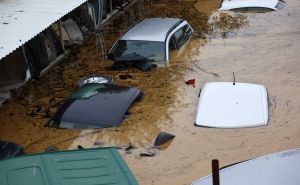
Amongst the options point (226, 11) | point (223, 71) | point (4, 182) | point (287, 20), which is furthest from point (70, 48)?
point (4, 182)

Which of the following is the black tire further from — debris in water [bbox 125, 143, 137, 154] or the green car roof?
the green car roof

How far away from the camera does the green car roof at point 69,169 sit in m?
5.06

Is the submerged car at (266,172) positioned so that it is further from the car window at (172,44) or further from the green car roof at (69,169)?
the car window at (172,44)

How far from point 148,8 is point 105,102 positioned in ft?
34.2

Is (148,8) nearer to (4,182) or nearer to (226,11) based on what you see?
(226,11)

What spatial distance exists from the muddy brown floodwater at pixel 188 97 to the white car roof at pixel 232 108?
159 mm

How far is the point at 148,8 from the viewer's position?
19.5 metres

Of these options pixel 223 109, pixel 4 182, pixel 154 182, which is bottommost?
pixel 154 182

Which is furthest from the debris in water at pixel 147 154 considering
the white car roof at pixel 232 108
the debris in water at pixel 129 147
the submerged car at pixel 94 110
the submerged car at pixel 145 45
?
the submerged car at pixel 145 45

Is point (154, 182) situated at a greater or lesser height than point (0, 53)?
lesser

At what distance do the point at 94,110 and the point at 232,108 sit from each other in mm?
2659

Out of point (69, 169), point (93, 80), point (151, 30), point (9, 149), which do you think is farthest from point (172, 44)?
point (69, 169)

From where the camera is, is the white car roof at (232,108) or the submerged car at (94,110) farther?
the submerged car at (94,110)

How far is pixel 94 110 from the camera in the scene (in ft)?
31.4
